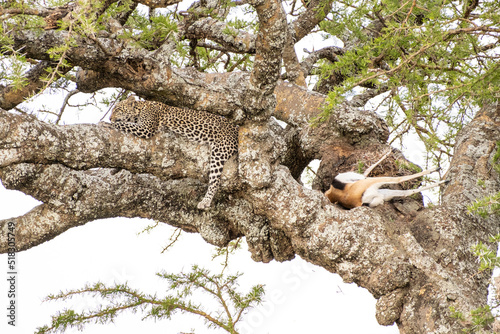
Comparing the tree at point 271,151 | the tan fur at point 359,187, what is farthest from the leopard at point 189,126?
the tan fur at point 359,187

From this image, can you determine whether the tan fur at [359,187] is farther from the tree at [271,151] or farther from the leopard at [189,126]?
the leopard at [189,126]

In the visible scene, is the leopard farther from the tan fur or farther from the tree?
the tan fur

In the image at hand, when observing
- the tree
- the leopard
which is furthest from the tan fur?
the leopard

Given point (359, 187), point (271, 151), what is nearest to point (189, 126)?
point (271, 151)

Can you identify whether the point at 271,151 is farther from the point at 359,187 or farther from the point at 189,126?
the point at 189,126

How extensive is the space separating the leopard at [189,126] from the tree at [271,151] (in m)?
0.16

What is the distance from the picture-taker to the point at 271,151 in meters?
4.06

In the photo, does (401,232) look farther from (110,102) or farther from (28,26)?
(110,102)

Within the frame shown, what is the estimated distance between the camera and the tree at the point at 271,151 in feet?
11.6

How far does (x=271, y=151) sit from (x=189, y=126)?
4.32 ft

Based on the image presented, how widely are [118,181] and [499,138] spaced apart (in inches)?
136

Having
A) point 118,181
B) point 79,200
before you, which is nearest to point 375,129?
point 118,181

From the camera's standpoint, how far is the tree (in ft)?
11.6

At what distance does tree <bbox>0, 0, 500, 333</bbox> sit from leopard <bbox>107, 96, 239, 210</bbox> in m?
0.16
